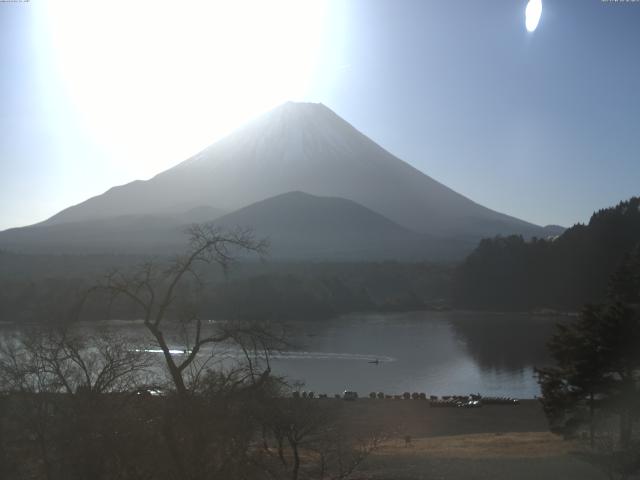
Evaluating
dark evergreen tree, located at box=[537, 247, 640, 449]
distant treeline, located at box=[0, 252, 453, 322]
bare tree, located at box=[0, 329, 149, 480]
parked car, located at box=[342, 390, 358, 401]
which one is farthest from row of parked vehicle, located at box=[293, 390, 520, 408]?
bare tree, located at box=[0, 329, 149, 480]

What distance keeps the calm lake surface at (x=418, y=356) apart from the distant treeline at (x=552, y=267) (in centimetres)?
358

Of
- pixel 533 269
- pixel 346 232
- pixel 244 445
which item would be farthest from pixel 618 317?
pixel 346 232

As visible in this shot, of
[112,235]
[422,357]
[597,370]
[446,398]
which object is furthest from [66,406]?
[112,235]

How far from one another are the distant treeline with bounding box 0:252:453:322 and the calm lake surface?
2.38 m

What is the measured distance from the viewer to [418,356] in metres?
21.8

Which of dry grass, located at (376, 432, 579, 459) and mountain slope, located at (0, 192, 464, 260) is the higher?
mountain slope, located at (0, 192, 464, 260)

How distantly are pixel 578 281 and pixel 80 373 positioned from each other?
3284 cm

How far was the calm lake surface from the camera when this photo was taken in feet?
57.7

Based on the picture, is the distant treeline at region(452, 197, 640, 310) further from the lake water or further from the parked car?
the parked car

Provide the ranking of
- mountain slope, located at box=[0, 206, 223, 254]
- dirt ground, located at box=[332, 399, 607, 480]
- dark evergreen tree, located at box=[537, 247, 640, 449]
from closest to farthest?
dirt ground, located at box=[332, 399, 607, 480] → dark evergreen tree, located at box=[537, 247, 640, 449] → mountain slope, located at box=[0, 206, 223, 254]

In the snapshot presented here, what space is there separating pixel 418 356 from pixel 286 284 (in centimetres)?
1354

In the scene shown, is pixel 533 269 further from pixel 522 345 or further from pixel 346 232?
pixel 346 232

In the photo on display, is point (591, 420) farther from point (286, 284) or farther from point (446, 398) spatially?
point (286, 284)

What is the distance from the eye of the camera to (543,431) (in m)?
11.7
